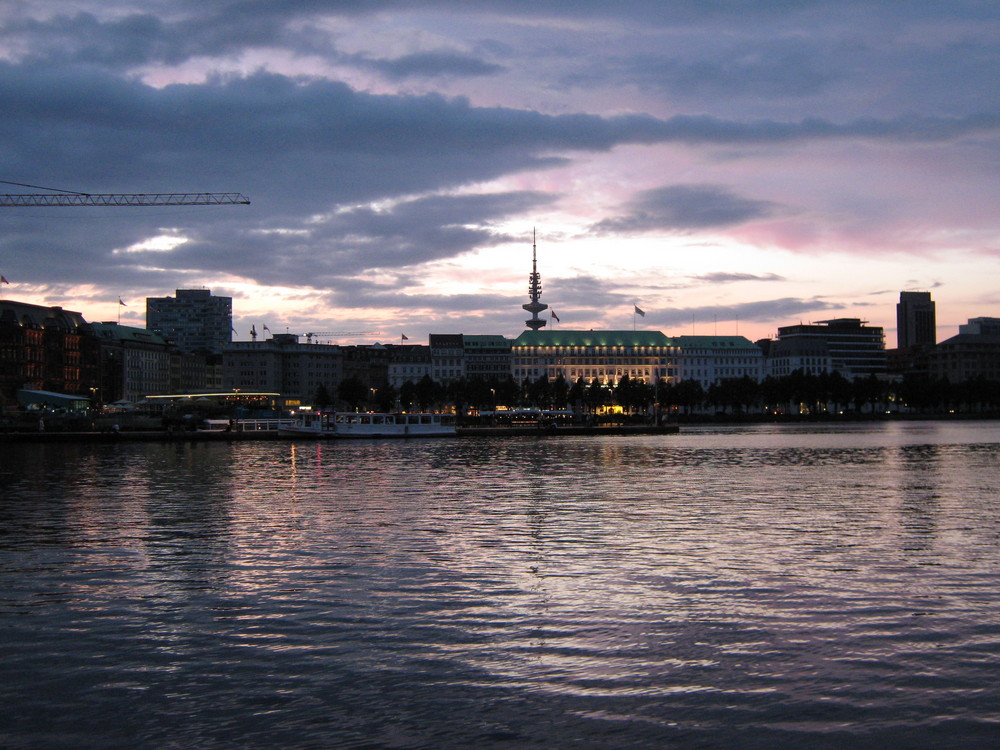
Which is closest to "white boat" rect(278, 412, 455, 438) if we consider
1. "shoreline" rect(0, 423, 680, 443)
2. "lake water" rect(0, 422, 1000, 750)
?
"shoreline" rect(0, 423, 680, 443)

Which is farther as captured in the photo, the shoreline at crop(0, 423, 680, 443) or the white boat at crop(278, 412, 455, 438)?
the white boat at crop(278, 412, 455, 438)

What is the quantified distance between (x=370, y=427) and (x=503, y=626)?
13734cm

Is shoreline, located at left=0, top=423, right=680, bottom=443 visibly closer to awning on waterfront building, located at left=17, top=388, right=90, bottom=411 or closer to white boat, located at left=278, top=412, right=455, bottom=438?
white boat, located at left=278, top=412, right=455, bottom=438

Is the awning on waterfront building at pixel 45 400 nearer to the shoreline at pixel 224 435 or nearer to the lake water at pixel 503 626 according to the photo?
the shoreline at pixel 224 435

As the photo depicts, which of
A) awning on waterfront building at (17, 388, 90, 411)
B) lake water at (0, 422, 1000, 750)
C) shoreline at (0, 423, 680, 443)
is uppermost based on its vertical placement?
awning on waterfront building at (17, 388, 90, 411)

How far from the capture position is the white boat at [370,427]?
149225 mm

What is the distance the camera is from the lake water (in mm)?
14305

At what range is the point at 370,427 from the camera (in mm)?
155625

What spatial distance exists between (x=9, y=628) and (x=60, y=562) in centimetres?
862

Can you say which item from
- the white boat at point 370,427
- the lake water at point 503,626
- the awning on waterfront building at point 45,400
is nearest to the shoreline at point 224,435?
the white boat at point 370,427

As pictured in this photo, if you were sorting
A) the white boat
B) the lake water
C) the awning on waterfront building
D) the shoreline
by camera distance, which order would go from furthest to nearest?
the awning on waterfront building
the white boat
the shoreline
the lake water

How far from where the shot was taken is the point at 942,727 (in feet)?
45.8

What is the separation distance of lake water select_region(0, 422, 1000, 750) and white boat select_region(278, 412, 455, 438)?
106 metres

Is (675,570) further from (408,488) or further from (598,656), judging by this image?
(408,488)
